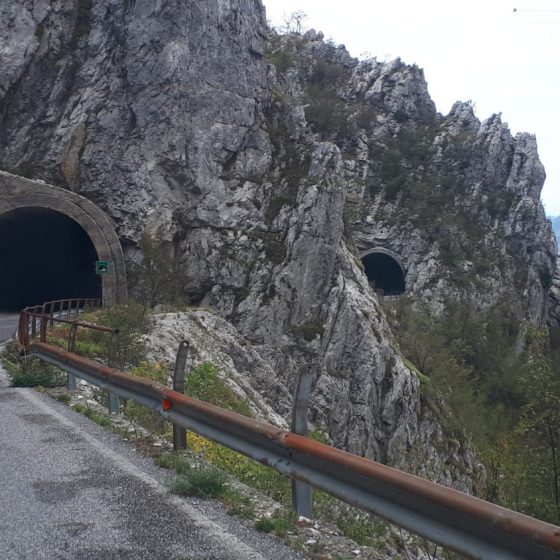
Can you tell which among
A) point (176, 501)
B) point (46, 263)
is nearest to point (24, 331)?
point (176, 501)

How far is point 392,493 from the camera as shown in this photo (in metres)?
3.54

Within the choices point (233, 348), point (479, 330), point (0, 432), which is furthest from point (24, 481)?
point (479, 330)

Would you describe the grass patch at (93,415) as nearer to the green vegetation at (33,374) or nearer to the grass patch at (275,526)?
the green vegetation at (33,374)

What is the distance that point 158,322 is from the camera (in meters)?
19.7

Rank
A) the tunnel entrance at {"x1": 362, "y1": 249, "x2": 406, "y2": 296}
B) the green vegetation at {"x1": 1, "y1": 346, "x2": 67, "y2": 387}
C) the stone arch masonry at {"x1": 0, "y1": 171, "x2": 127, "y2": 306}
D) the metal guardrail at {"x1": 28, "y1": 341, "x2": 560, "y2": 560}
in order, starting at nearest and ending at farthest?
the metal guardrail at {"x1": 28, "y1": 341, "x2": 560, "y2": 560}
the green vegetation at {"x1": 1, "y1": 346, "x2": 67, "y2": 387}
the stone arch masonry at {"x1": 0, "y1": 171, "x2": 127, "y2": 306}
the tunnel entrance at {"x1": 362, "y1": 249, "x2": 406, "y2": 296}

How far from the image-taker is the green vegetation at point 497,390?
10.9m

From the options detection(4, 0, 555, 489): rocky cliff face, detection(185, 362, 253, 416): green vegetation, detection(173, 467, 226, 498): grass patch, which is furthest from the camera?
detection(4, 0, 555, 489): rocky cliff face

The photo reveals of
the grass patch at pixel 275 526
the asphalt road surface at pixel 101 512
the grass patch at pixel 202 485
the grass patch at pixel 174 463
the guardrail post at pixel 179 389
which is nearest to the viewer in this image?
the asphalt road surface at pixel 101 512

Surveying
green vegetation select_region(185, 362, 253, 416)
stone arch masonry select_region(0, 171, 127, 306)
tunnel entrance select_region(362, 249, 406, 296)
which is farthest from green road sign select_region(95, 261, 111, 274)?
tunnel entrance select_region(362, 249, 406, 296)

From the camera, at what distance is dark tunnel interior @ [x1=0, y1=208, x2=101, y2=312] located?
109 ft

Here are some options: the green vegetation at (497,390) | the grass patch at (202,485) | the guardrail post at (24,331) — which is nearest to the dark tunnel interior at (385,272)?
the green vegetation at (497,390)

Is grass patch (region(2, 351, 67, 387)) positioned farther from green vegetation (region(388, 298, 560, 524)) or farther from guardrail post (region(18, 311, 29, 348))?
green vegetation (region(388, 298, 560, 524))

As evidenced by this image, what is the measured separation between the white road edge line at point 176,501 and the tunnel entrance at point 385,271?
53.7m

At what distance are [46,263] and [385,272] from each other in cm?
3868
